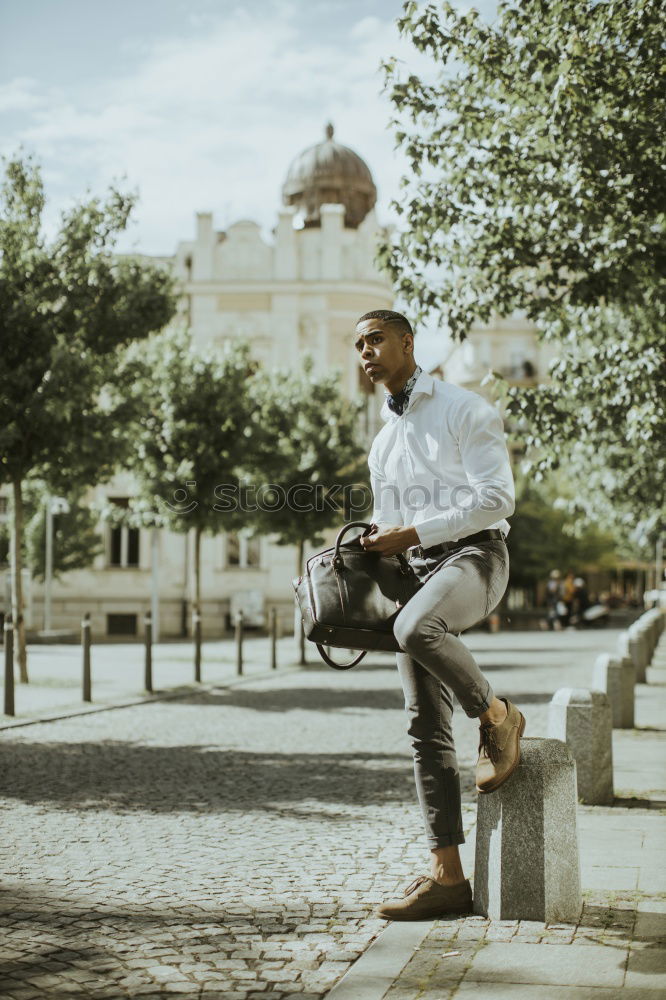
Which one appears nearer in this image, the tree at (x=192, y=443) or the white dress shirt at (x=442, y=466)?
the white dress shirt at (x=442, y=466)

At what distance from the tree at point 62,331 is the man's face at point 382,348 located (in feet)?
35.0

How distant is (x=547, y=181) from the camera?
36.0 feet

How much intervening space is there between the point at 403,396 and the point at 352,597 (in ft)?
2.58

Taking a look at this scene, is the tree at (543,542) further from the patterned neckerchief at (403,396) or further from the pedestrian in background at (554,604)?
the patterned neckerchief at (403,396)

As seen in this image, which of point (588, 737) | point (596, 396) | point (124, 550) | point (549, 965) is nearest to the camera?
point (549, 965)

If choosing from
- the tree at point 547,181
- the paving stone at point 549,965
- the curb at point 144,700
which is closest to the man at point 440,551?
the paving stone at point 549,965

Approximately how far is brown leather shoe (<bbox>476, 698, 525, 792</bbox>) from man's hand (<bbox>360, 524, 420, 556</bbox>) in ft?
2.15

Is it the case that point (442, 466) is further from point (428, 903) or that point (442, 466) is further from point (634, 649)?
point (634, 649)

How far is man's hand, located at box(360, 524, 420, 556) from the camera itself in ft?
13.5

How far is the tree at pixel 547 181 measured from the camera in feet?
32.7

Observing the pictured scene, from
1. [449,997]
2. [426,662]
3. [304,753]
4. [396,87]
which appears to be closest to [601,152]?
[396,87]

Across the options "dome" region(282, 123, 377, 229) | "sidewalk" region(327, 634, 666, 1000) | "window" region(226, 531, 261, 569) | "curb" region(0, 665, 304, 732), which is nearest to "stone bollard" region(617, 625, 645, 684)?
"curb" region(0, 665, 304, 732)

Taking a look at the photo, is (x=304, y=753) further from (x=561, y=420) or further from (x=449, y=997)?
(x=449, y=997)

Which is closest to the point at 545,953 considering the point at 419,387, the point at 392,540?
the point at 392,540
